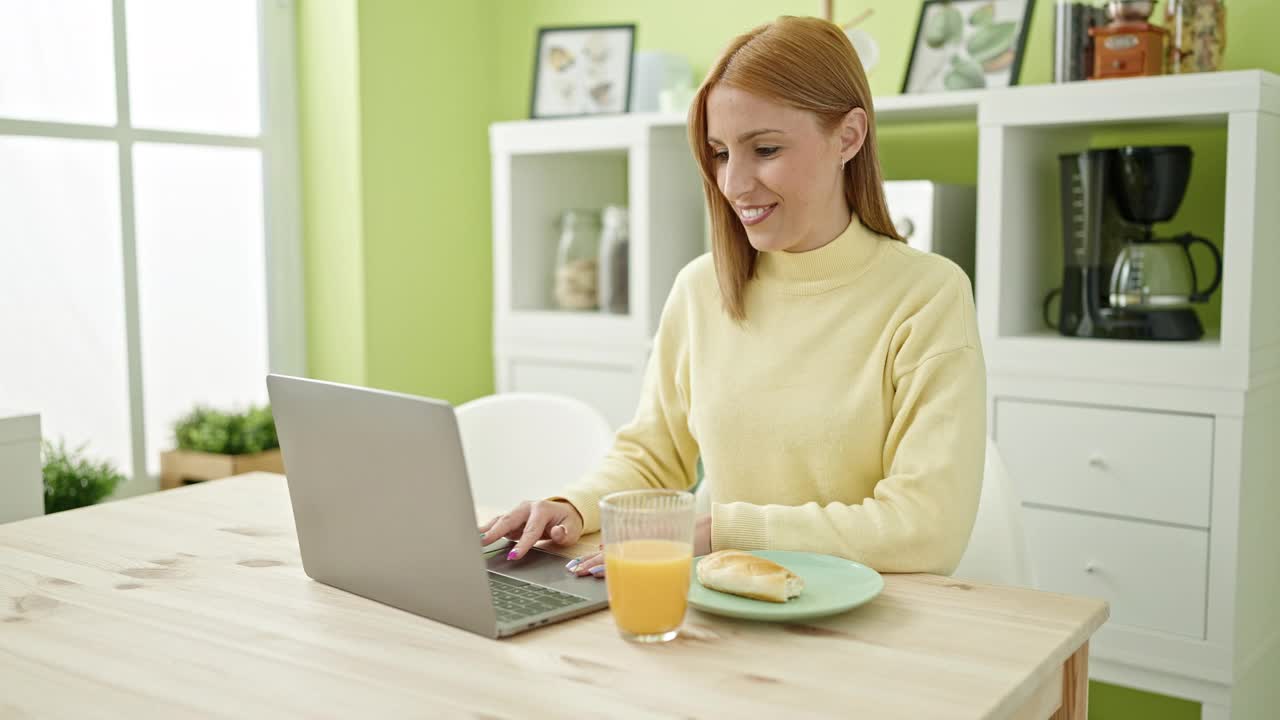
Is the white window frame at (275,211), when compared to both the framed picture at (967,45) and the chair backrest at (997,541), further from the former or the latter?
the chair backrest at (997,541)

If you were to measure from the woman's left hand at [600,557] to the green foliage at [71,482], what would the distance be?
1.48 m

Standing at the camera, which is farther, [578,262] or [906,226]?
[578,262]

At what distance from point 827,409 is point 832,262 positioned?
188 mm

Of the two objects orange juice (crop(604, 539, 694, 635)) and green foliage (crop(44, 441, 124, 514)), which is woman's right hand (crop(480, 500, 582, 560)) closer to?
orange juice (crop(604, 539, 694, 635))

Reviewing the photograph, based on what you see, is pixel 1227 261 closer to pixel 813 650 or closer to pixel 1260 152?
pixel 1260 152

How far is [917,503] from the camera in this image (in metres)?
1.30

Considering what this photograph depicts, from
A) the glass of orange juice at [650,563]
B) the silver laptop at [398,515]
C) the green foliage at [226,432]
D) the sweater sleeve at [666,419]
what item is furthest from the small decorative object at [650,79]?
the glass of orange juice at [650,563]

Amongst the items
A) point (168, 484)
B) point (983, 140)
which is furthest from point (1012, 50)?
point (168, 484)

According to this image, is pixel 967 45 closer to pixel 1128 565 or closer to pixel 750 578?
pixel 1128 565

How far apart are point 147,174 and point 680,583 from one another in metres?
2.26

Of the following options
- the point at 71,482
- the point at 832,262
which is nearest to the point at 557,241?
the point at 71,482

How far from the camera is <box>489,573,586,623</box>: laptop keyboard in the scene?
1.10 meters

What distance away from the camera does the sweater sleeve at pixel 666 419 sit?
1632mm

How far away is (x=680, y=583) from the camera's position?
1.03 meters
